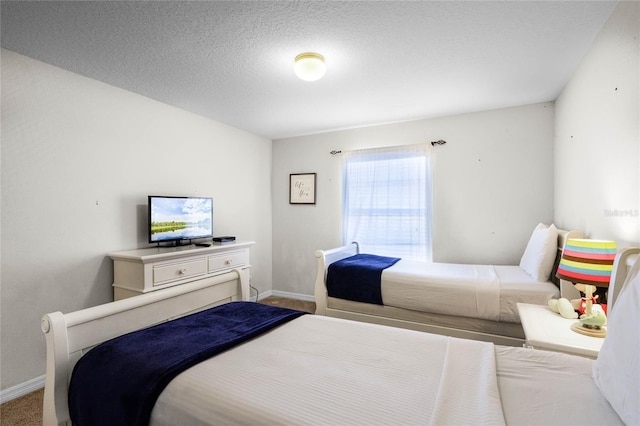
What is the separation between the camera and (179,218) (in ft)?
10.3

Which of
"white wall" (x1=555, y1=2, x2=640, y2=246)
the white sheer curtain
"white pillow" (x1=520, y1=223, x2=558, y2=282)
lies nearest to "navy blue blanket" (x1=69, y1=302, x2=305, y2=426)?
"white wall" (x1=555, y1=2, x2=640, y2=246)

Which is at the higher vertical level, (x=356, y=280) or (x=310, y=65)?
(x=310, y=65)

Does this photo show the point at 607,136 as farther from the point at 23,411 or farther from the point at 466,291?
the point at 23,411

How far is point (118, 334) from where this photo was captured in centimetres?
155

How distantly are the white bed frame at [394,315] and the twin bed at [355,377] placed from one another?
1213 mm

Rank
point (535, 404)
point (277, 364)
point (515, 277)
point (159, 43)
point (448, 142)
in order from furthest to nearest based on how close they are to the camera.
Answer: point (448, 142) < point (515, 277) < point (159, 43) < point (277, 364) < point (535, 404)

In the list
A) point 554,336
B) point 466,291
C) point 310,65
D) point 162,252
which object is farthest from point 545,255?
point 162,252

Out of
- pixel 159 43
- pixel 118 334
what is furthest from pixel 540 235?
pixel 159 43

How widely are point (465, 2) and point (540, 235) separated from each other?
2.01 meters

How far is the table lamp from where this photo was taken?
4.97 ft

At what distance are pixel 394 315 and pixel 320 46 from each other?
2283 millimetres

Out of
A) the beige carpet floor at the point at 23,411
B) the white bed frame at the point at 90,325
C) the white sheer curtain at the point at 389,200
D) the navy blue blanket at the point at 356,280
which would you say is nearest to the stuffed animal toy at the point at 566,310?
the navy blue blanket at the point at 356,280

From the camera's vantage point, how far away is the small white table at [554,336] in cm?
142

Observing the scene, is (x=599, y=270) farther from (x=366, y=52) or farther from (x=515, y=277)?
(x=366, y=52)
